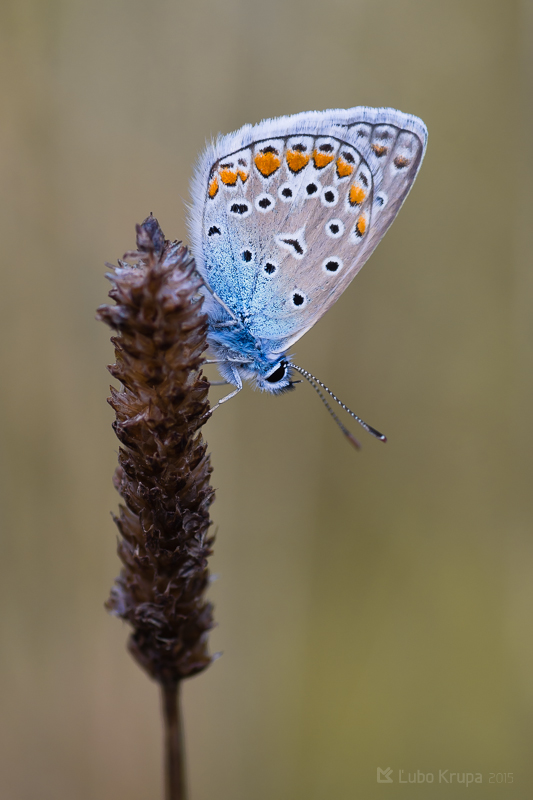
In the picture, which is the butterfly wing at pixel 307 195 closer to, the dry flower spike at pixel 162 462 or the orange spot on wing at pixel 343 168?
the orange spot on wing at pixel 343 168

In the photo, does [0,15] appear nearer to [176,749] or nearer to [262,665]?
[176,749]

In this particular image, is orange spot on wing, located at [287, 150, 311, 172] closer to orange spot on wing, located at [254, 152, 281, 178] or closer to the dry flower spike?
orange spot on wing, located at [254, 152, 281, 178]

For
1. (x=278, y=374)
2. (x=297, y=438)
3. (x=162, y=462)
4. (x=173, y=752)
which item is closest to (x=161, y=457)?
(x=162, y=462)

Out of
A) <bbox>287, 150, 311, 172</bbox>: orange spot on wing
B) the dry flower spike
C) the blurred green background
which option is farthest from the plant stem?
<bbox>287, 150, 311, 172</bbox>: orange spot on wing

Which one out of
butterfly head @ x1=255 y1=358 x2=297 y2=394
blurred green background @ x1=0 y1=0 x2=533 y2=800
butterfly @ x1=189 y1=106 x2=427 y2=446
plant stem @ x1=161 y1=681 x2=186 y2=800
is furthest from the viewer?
blurred green background @ x1=0 y1=0 x2=533 y2=800

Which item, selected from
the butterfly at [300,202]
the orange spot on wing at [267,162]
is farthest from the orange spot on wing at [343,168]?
the orange spot on wing at [267,162]

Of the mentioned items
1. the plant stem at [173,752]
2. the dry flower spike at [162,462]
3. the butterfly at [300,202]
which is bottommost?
the plant stem at [173,752]

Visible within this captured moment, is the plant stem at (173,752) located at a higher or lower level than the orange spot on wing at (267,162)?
lower
